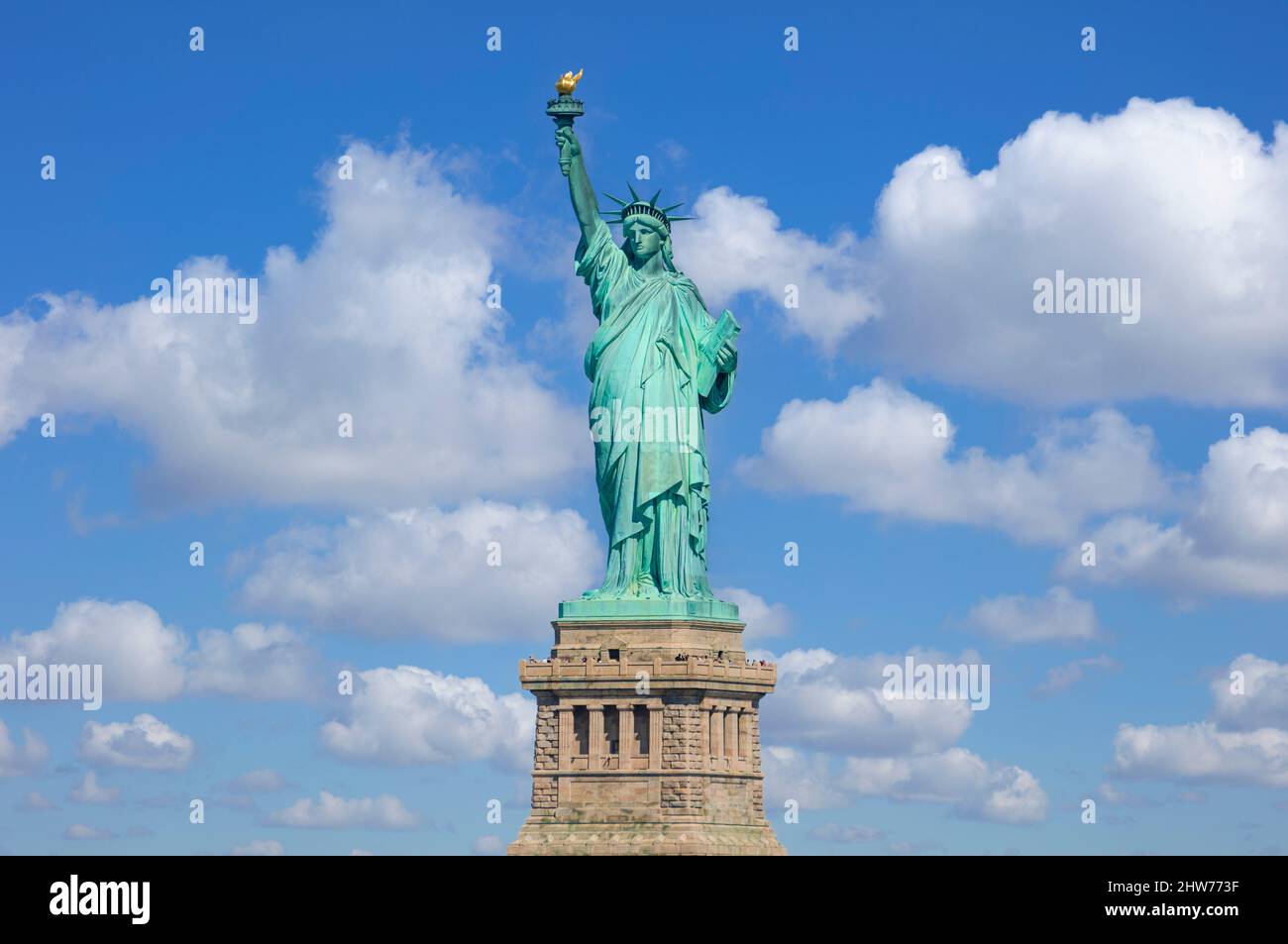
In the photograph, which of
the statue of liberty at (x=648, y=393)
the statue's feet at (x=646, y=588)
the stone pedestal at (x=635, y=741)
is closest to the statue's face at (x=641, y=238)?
the statue of liberty at (x=648, y=393)

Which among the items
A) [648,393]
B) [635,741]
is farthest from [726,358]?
[635,741]

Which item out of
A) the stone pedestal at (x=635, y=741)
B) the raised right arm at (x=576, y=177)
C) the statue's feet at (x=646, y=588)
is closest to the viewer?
the stone pedestal at (x=635, y=741)

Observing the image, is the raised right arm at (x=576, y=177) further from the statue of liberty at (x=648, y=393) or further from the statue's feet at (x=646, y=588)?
the statue's feet at (x=646, y=588)

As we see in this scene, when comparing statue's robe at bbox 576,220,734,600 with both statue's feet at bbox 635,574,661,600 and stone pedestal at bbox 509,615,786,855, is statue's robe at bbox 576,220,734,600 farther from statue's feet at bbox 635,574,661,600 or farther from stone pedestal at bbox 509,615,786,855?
stone pedestal at bbox 509,615,786,855

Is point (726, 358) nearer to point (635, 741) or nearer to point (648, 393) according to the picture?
point (648, 393)
